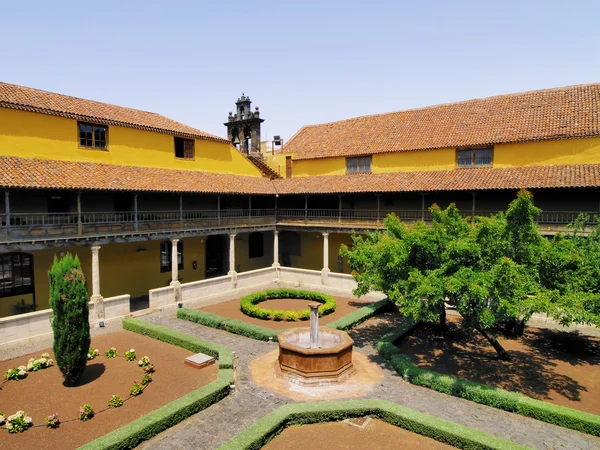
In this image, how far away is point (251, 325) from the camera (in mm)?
16859

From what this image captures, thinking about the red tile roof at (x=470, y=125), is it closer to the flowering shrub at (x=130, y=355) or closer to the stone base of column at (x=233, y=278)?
the stone base of column at (x=233, y=278)

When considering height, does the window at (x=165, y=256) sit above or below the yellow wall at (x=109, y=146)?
below

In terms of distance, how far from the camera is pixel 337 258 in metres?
28.6

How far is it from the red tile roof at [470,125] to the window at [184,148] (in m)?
8.65

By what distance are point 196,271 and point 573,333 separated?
21.5m

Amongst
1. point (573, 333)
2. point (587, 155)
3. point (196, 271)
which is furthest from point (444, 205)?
point (196, 271)

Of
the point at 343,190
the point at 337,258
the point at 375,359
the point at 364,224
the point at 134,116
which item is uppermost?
the point at 134,116

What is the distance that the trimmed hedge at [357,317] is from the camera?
17.0 m

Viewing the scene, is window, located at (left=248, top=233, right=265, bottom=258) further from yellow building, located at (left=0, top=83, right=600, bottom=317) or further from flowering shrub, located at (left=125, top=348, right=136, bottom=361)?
flowering shrub, located at (left=125, top=348, right=136, bottom=361)

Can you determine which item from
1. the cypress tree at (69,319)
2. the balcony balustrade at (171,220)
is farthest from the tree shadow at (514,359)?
the cypress tree at (69,319)

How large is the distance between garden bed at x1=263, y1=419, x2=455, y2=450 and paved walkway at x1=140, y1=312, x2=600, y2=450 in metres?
1.03

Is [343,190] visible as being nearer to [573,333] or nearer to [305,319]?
[305,319]

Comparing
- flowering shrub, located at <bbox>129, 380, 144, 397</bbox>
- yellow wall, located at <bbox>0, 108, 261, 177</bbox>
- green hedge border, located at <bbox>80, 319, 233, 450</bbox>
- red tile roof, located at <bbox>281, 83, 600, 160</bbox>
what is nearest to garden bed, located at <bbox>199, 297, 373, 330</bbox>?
green hedge border, located at <bbox>80, 319, 233, 450</bbox>

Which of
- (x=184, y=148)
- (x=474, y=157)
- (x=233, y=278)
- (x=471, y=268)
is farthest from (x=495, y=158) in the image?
(x=184, y=148)
